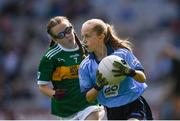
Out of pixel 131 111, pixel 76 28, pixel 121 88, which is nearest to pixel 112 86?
pixel 121 88

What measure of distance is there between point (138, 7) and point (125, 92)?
10.2 m

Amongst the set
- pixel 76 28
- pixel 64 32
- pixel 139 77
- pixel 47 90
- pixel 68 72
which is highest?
pixel 64 32

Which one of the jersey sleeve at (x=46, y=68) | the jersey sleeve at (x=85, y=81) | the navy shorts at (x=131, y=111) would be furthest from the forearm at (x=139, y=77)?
the jersey sleeve at (x=46, y=68)

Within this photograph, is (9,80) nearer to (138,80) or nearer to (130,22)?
(130,22)

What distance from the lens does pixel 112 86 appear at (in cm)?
945

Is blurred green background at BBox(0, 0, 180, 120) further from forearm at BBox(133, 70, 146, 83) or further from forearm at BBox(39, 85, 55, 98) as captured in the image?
forearm at BBox(133, 70, 146, 83)

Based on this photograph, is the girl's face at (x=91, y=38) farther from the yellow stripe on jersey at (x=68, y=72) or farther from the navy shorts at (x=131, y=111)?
the yellow stripe on jersey at (x=68, y=72)

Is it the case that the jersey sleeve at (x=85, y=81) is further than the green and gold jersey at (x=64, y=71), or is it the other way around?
the green and gold jersey at (x=64, y=71)

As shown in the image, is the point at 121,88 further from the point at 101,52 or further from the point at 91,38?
the point at 91,38

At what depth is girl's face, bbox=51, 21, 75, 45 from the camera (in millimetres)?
10469

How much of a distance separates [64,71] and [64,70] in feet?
0.04

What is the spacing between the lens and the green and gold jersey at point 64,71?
34.8 ft

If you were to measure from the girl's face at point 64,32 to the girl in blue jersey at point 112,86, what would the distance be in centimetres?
88

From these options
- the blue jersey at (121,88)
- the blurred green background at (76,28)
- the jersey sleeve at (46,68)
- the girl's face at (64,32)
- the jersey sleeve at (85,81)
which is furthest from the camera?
the blurred green background at (76,28)
